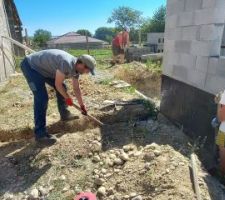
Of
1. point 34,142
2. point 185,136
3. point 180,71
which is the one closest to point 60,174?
point 34,142

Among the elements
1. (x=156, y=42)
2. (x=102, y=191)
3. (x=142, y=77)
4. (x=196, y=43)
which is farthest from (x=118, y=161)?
(x=156, y=42)

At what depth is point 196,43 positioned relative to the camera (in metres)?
3.62

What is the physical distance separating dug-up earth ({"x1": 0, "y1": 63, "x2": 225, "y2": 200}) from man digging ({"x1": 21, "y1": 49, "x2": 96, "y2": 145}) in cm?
39

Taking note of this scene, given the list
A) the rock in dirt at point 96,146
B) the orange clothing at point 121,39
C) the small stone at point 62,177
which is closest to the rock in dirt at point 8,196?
the small stone at point 62,177

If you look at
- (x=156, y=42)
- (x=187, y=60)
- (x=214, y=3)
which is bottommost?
(x=156, y=42)

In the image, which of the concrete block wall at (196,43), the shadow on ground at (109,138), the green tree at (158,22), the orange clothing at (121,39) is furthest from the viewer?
the green tree at (158,22)

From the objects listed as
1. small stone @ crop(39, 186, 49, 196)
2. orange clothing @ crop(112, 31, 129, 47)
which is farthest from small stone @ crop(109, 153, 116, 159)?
orange clothing @ crop(112, 31, 129, 47)

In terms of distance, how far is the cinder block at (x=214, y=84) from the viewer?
3.15 m

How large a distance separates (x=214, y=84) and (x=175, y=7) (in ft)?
5.15

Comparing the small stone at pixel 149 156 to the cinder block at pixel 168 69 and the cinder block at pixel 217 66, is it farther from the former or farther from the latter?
the cinder block at pixel 168 69

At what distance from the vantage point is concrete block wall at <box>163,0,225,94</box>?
323cm

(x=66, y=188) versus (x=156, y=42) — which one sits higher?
(x=156, y=42)

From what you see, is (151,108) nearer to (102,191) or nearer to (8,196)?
(102,191)

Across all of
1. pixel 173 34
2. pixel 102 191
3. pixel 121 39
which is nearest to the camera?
pixel 102 191
